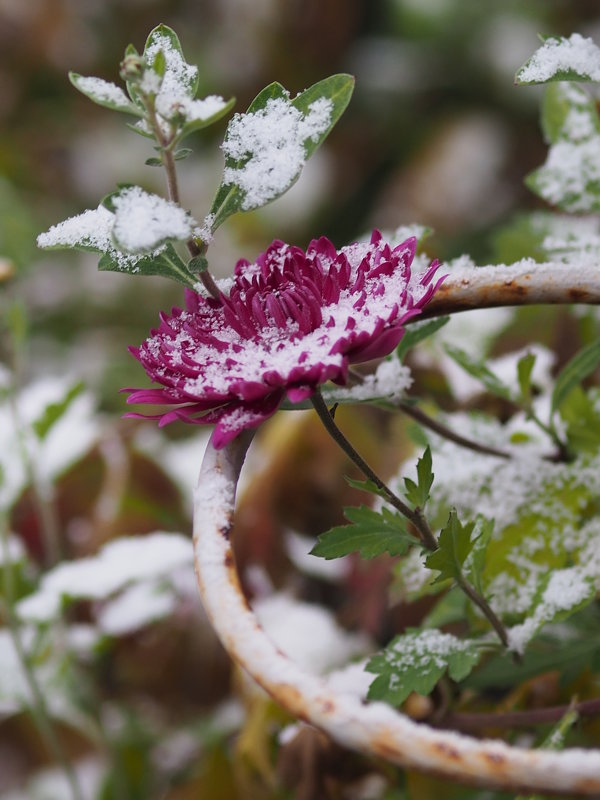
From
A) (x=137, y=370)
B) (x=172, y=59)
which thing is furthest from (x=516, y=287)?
(x=137, y=370)

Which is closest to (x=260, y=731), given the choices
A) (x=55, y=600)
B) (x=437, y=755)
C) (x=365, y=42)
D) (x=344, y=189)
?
(x=55, y=600)

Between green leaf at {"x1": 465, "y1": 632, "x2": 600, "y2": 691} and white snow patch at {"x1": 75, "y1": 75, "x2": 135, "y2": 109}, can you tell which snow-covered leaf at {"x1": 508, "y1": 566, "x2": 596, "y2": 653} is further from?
white snow patch at {"x1": 75, "y1": 75, "x2": 135, "y2": 109}

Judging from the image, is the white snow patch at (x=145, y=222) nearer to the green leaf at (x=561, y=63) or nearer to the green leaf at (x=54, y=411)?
the green leaf at (x=561, y=63)

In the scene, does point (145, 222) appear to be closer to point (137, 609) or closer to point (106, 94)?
point (106, 94)

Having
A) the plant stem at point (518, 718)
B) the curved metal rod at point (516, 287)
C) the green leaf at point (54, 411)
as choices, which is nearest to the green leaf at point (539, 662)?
the plant stem at point (518, 718)

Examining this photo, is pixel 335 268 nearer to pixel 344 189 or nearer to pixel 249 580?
pixel 249 580

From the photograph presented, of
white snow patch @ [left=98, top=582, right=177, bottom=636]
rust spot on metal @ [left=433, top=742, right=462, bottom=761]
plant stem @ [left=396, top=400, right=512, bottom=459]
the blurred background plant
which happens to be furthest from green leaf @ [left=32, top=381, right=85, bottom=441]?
rust spot on metal @ [left=433, top=742, right=462, bottom=761]
